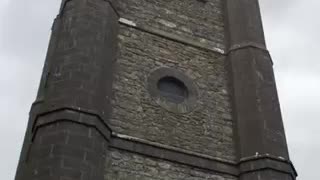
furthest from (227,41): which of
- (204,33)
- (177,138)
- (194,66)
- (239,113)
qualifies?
(177,138)

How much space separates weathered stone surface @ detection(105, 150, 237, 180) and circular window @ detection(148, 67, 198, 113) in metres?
1.47

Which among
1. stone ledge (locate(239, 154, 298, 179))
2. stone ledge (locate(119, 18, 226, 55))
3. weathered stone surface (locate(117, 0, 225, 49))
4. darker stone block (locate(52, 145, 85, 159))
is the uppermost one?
weathered stone surface (locate(117, 0, 225, 49))

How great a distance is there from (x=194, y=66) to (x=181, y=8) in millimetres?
1989

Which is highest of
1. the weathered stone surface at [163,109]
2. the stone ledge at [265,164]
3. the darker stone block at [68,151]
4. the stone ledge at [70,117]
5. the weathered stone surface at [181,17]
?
the weathered stone surface at [181,17]

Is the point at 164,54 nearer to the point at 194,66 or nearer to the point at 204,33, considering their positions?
the point at 194,66

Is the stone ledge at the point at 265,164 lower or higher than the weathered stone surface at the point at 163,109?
lower

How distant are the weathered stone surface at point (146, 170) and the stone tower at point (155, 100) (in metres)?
0.02

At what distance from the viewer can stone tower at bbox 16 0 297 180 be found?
995cm

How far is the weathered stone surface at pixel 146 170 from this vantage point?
10109 millimetres

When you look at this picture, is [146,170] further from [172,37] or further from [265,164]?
[172,37]

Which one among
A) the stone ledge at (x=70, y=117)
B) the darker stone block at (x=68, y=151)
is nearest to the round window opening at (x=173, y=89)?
the stone ledge at (x=70, y=117)

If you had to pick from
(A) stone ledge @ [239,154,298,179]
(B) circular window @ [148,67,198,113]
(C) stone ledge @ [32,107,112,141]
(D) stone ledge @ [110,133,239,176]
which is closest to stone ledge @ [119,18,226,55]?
(B) circular window @ [148,67,198,113]

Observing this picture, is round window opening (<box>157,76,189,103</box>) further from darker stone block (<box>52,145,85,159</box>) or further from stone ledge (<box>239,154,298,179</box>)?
darker stone block (<box>52,145,85,159</box>)

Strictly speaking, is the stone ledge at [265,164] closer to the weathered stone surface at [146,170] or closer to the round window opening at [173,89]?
the weathered stone surface at [146,170]
